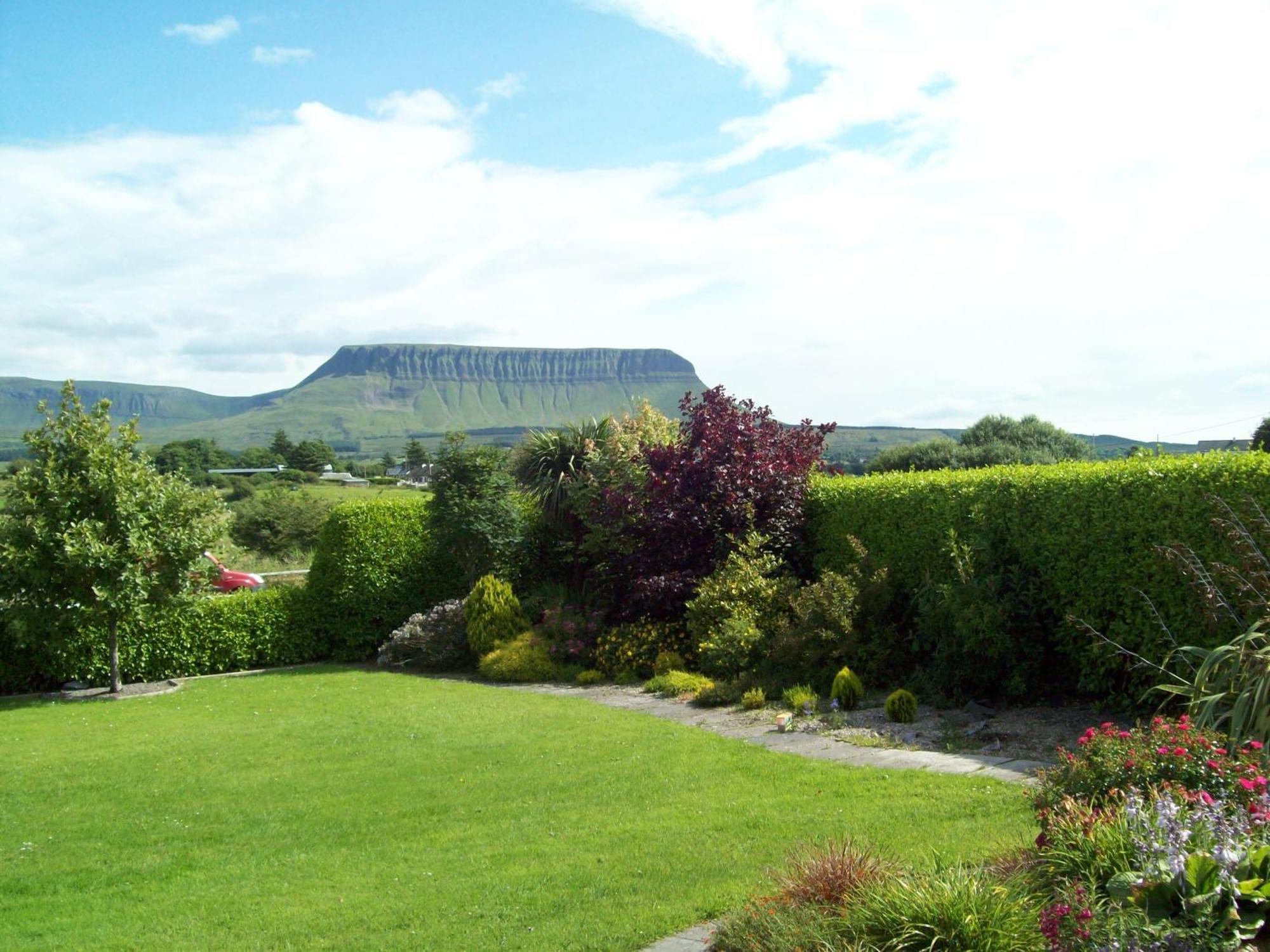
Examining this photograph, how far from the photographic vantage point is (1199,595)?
8.55 meters

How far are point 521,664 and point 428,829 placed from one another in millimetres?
8231

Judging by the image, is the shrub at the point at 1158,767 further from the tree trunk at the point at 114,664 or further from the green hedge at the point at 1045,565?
the tree trunk at the point at 114,664

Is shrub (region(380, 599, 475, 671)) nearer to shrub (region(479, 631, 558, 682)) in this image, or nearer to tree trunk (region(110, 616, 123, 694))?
shrub (region(479, 631, 558, 682))

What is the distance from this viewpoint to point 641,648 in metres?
14.8

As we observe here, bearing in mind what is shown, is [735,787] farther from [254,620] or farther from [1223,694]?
[254,620]

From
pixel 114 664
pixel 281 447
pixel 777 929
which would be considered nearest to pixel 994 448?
pixel 114 664

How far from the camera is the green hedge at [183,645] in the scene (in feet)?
51.0

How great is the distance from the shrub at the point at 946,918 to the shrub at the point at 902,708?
606 cm

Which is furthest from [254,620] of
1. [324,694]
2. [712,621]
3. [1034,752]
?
[1034,752]

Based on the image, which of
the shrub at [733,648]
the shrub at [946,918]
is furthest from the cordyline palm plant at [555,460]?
the shrub at [946,918]

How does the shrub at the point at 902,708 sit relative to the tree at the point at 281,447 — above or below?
below

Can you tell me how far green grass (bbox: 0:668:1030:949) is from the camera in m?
5.45

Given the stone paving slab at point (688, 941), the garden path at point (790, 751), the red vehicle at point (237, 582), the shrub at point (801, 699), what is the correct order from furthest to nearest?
the red vehicle at point (237, 582)
the shrub at point (801, 699)
the garden path at point (790, 751)
the stone paving slab at point (688, 941)

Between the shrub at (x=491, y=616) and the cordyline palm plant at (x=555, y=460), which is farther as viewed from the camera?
the cordyline palm plant at (x=555, y=460)
